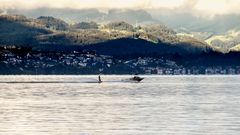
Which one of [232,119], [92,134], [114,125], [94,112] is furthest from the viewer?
[94,112]

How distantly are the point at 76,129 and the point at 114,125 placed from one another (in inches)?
237

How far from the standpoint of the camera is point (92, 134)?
214 feet

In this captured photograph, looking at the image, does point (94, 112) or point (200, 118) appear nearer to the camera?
point (200, 118)

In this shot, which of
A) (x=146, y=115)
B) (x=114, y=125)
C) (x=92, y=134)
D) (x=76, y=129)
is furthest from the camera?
(x=146, y=115)

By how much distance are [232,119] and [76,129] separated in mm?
21314

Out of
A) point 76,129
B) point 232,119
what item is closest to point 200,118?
point 232,119

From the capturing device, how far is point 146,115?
8938cm

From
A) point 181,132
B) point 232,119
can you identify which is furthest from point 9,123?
point 232,119

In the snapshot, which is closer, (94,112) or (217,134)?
(217,134)

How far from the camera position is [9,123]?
254ft

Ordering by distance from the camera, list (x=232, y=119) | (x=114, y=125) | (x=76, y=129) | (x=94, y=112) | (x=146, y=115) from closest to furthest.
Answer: (x=76, y=129) < (x=114, y=125) < (x=232, y=119) < (x=146, y=115) < (x=94, y=112)

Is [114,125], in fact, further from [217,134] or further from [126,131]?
[217,134]

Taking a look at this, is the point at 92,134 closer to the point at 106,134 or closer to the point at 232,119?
the point at 106,134

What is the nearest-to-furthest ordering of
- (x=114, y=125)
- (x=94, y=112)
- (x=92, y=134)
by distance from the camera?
(x=92, y=134)
(x=114, y=125)
(x=94, y=112)
